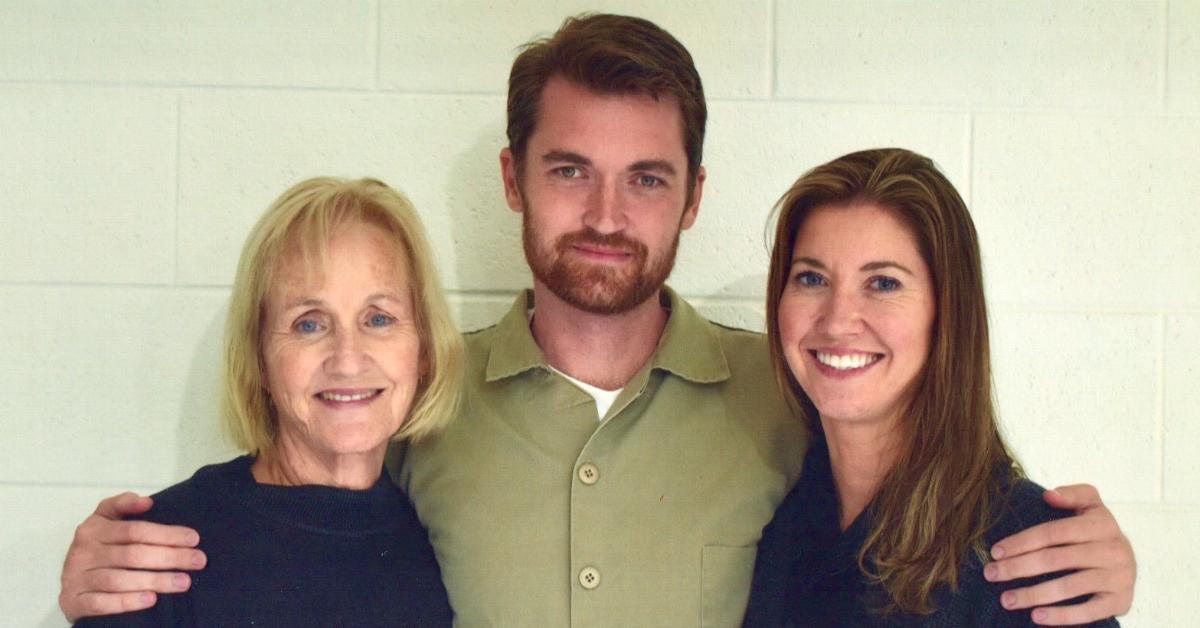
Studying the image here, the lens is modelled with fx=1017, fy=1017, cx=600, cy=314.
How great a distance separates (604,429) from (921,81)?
0.94 metres

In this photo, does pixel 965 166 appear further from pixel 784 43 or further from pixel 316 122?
pixel 316 122

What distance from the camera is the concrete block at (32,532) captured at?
1954 mm

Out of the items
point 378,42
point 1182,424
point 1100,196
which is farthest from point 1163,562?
point 378,42

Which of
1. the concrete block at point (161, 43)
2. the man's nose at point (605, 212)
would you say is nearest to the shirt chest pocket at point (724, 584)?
the man's nose at point (605, 212)

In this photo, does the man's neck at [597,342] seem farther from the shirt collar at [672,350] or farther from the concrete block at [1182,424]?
the concrete block at [1182,424]

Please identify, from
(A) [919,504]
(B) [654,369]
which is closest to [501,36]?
(B) [654,369]

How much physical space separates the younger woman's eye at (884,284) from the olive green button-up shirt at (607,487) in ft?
1.11

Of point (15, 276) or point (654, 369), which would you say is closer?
point (654, 369)

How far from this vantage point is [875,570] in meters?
1.38

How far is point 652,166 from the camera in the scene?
166 cm

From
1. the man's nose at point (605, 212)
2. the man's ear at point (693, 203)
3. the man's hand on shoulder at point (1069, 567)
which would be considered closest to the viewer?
the man's hand on shoulder at point (1069, 567)

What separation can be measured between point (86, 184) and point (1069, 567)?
1.80 meters

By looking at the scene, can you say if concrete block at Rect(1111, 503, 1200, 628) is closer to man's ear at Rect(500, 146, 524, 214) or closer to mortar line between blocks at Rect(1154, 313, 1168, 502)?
mortar line between blocks at Rect(1154, 313, 1168, 502)

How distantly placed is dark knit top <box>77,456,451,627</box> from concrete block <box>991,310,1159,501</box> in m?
1.20
